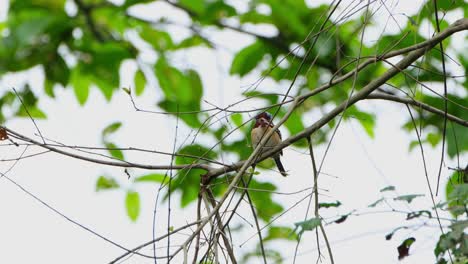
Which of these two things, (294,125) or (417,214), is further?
(294,125)

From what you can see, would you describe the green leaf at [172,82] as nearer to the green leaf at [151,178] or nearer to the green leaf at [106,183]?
the green leaf at [151,178]

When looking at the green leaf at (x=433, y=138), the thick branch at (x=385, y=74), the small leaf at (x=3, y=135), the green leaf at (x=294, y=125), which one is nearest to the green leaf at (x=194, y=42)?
the green leaf at (x=294, y=125)

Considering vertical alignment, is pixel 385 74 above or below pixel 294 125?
below

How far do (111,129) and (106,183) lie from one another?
3.46ft

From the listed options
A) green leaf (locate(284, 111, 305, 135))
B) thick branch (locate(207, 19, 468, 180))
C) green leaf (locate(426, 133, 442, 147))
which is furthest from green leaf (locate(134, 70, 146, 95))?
thick branch (locate(207, 19, 468, 180))

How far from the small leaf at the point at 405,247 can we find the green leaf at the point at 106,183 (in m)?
3.72

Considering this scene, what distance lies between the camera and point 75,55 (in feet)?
19.3

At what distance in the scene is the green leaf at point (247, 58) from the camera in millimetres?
5098

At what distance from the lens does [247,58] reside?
5117 millimetres

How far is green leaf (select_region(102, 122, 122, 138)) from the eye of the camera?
5.32 meters

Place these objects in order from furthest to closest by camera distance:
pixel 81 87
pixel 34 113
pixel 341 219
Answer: pixel 81 87, pixel 34 113, pixel 341 219

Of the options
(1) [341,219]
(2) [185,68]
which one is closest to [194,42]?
(2) [185,68]

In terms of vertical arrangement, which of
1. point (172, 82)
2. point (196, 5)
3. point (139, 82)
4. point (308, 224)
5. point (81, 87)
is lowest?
point (308, 224)

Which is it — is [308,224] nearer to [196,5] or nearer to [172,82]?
[196,5]
